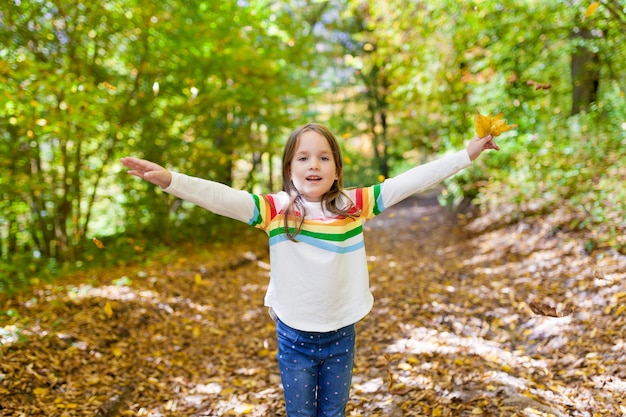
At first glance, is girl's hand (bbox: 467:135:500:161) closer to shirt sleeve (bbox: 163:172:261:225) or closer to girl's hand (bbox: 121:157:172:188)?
shirt sleeve (bbox: 163:172:261:225)

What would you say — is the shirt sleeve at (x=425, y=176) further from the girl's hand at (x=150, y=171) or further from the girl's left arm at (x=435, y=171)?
the girl's hand at (x=150, y=171)

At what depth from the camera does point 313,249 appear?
1.82 meters

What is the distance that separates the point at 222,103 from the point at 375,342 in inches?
162

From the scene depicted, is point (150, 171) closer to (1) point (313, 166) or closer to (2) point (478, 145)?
(1) point (313, 166)

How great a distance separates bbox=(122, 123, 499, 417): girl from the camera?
5.92ft

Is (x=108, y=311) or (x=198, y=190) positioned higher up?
(x=198, y=190)

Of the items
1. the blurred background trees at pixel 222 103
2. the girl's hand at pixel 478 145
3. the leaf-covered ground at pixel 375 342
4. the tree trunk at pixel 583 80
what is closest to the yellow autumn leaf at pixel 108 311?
the leaf-covered ground at pixel 375 342

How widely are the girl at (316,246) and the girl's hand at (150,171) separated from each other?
5 cm

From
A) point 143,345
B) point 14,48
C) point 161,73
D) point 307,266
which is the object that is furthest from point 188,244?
point 307,266

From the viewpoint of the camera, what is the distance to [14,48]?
399 cm

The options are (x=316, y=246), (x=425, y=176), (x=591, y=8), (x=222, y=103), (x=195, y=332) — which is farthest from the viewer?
(x=222, y=103)

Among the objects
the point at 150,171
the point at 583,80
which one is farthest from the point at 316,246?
the point at 583,80

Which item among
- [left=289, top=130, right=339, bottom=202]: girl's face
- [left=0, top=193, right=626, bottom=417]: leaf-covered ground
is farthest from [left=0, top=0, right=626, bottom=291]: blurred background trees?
[left=289, top=130, right=339, bottom=202]: girl's face

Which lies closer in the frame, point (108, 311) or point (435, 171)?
point (435, 171)
